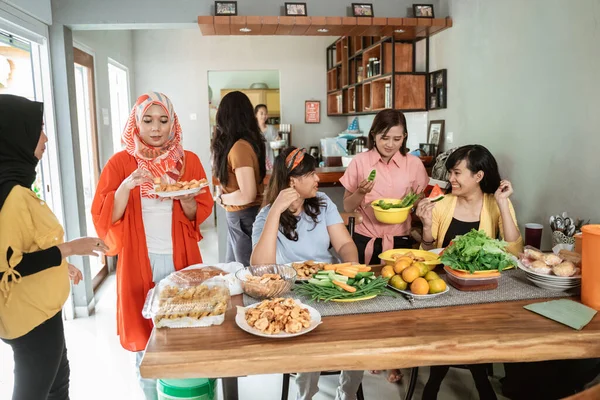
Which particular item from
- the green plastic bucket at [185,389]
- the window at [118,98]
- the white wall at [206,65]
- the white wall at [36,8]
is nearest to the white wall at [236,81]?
the white wall at [206,65]

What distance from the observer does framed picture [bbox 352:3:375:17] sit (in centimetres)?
343

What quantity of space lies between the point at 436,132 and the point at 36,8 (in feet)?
9.65

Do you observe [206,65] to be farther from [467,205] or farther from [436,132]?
[467,205]

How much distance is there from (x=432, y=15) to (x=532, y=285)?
251cm

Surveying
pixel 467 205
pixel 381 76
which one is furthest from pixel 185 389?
pixel 381 76

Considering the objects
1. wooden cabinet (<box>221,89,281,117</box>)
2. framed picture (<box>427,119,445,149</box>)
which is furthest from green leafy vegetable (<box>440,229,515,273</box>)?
wooden cabinet (<box>221,89,281,117</box>)

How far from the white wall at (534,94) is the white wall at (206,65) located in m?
3.51

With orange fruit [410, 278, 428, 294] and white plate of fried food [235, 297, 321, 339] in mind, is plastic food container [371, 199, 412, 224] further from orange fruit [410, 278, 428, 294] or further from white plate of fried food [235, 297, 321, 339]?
white plate of fried food [235, 297, 321, 339]

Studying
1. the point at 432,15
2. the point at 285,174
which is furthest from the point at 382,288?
the point at 432,15

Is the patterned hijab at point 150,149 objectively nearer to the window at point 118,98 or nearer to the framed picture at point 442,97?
the framed picture at point 442,97

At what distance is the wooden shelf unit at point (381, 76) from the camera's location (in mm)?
3812

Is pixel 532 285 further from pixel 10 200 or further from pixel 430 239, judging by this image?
pixel 10 200

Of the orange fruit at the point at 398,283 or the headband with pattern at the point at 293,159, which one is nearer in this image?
the orange fruit at the point at 398,283

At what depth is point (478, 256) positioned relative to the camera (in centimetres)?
158
